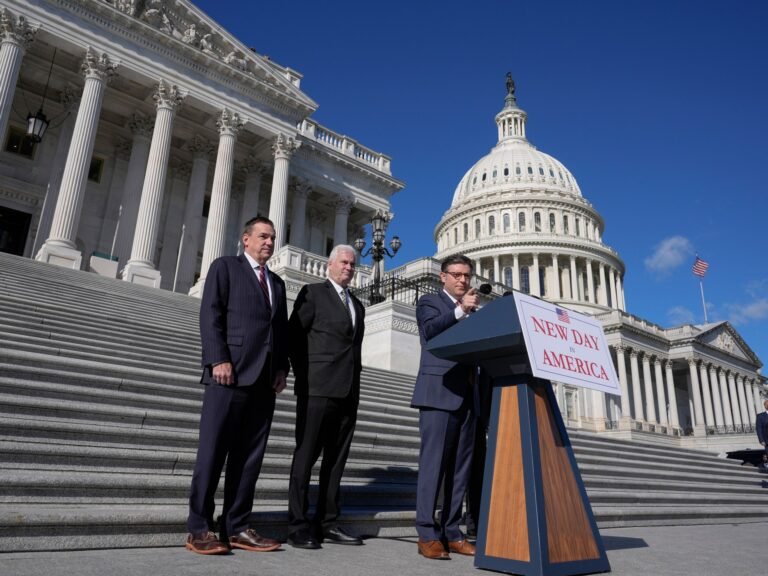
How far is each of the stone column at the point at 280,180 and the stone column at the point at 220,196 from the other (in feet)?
7.09

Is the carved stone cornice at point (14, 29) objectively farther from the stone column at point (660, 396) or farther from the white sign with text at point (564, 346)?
the stone column at point (660, 396)

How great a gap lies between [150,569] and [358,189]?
3031 centimetres

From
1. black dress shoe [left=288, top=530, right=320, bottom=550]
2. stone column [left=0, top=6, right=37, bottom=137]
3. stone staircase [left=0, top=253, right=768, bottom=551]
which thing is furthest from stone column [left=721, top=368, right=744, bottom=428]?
black dress shoe [left=288, top=530, right=320, bottom=550]

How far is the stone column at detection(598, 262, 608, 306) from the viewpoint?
7588cm

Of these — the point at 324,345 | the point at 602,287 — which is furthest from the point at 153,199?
the point at 602,287

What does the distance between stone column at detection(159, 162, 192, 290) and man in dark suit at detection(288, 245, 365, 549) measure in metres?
24.0

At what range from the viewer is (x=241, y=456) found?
3994 mm

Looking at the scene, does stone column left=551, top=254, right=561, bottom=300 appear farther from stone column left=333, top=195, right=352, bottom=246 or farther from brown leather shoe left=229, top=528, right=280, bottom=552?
brown leather shoe left=229, top=528, right=280, bottom=552

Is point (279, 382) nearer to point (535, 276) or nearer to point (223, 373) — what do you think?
point (223, 373)

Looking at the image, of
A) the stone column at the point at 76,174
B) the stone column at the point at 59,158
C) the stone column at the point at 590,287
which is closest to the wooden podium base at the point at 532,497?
the stone column at the point at 76,174

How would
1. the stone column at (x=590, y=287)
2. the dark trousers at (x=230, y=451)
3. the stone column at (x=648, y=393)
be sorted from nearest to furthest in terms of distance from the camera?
1. the dark trousers at (x=230, y=451)
2. the stone column at (x=648, y=393)
3. the stone column at (x=590, y=287)

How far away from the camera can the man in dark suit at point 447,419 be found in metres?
4.11

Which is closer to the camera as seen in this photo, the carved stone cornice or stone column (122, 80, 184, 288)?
the carved stone cornice

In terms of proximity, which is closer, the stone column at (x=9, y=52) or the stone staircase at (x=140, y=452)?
the stone staircase at (x=140, y=452)
